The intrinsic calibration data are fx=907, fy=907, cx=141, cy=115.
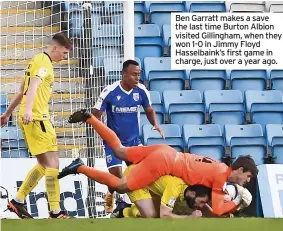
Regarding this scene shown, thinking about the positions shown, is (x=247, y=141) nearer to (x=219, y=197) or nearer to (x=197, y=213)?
(x=219, y=197)

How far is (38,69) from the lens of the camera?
267 inches

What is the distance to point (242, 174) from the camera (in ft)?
22.5

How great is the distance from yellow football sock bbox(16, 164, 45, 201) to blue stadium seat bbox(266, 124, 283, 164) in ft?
6.68

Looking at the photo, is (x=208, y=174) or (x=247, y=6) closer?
(x=208, y=174)

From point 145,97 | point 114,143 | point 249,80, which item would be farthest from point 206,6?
point 114,143

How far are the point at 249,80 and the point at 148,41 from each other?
3.18 ft

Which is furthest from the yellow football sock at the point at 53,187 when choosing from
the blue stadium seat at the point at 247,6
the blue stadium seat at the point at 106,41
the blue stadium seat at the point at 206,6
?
the blue stadium seat at the point at 247,6

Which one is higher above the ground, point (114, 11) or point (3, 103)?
point (114, 11)

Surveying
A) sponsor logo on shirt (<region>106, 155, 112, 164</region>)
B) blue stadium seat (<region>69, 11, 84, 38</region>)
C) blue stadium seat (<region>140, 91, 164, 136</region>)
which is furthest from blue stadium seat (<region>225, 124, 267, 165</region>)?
blue stadium seat (<region>69, 11, 84, 38</region>)

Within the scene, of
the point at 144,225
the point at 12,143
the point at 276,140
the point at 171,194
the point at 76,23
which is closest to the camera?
the point at 144,225

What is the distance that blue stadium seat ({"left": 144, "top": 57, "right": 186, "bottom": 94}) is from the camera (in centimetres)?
780

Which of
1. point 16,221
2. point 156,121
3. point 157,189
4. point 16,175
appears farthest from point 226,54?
point 16,221

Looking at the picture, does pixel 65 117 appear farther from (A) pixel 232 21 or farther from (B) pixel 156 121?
(A) pixel 232 21

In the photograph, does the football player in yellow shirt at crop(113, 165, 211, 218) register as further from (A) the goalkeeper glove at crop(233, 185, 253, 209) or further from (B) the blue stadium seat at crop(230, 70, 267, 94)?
(B) the blue stadium seat at crop(230, 70, 267, 94)
